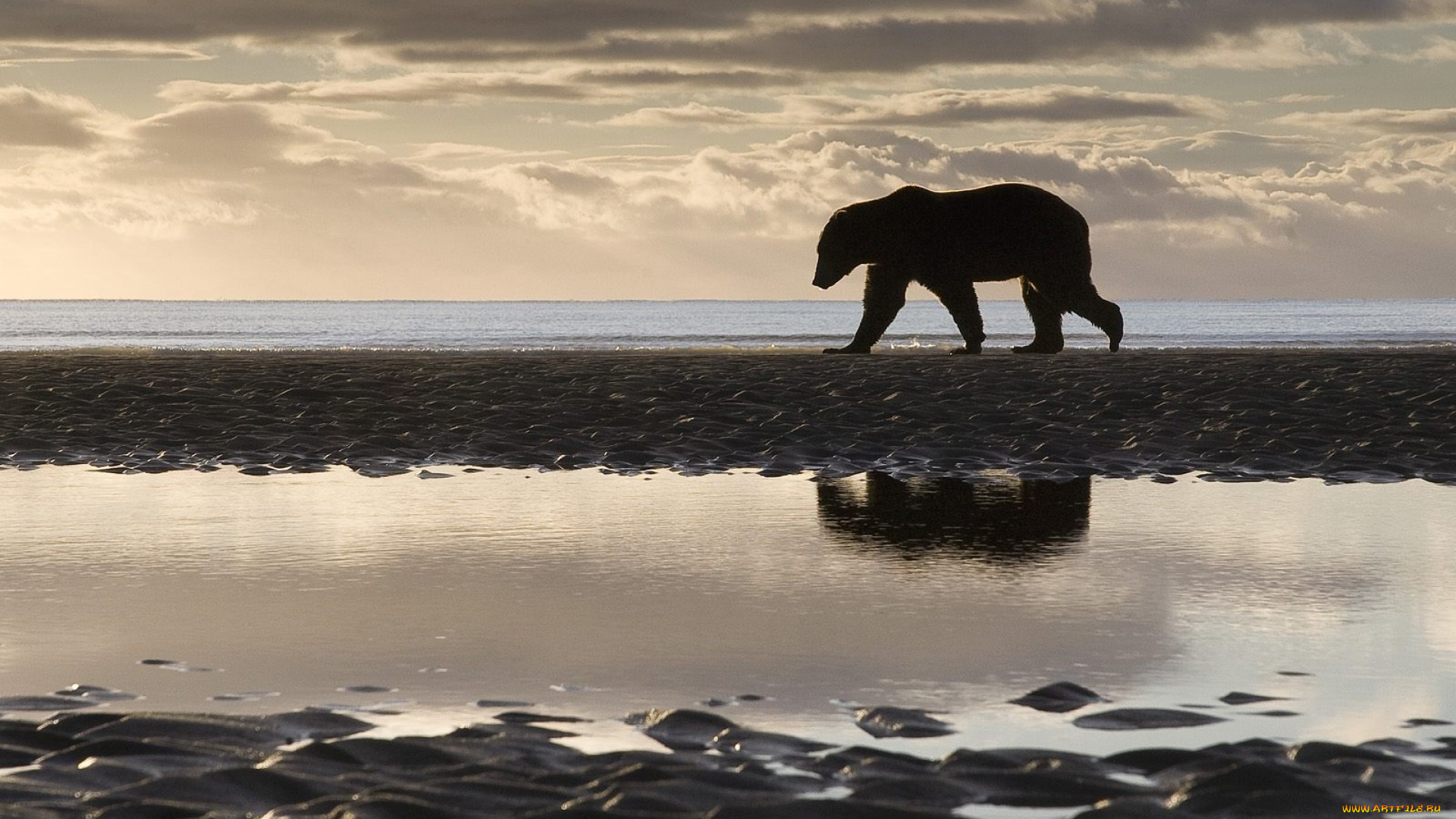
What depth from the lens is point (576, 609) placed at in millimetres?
7277

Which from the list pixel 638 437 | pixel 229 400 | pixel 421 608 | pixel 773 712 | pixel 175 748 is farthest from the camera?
pixel 229 400

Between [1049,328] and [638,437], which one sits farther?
[1049,328]

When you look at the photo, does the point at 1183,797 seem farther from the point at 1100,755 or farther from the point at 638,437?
the point at 638,437

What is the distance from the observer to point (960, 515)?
10.6 m

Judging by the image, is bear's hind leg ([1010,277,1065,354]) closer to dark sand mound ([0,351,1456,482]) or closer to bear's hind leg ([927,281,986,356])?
bear's hind leg ([927,281,986,356])

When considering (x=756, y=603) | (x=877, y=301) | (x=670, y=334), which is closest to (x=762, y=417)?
(x=756, y=603)

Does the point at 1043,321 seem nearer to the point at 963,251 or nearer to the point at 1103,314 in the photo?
the point at 1103,314

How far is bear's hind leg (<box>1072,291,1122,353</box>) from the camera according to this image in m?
27.0

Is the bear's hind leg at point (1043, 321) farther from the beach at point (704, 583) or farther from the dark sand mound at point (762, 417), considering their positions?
the beach at point (704, 583)

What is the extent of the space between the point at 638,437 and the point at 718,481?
2791 mm

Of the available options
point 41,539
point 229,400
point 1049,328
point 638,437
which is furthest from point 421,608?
point 1049,328

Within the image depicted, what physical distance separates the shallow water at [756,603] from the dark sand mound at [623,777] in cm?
23

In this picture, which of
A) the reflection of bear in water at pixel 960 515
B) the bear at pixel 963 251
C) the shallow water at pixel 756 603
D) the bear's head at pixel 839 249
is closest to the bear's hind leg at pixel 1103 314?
the bear at pixel 963 251

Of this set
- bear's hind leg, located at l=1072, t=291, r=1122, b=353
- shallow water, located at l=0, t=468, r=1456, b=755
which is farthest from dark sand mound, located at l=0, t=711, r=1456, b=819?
bear's hind leg, located at l=1072, t=291, r=1122, b=353
